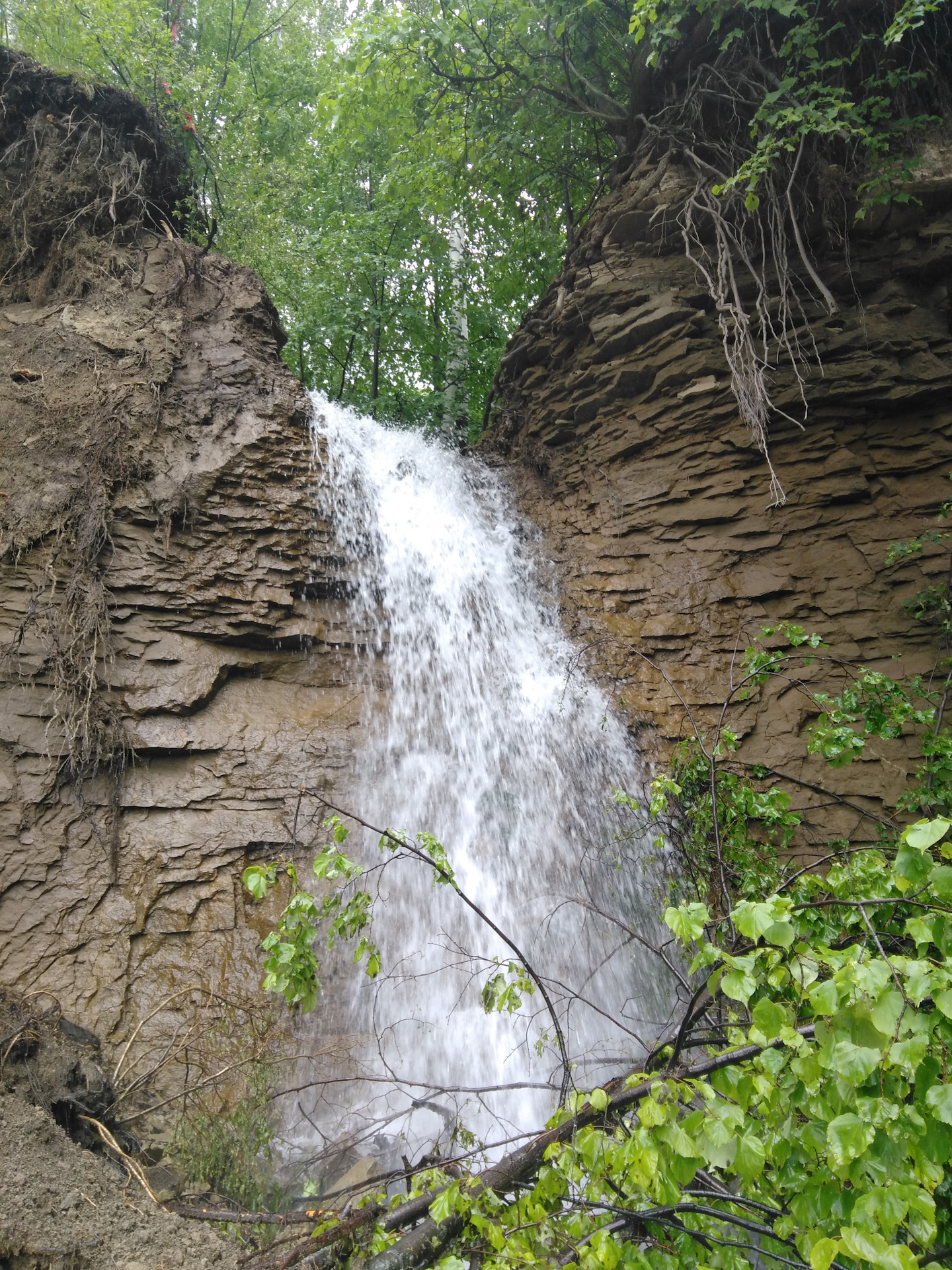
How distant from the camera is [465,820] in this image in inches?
217

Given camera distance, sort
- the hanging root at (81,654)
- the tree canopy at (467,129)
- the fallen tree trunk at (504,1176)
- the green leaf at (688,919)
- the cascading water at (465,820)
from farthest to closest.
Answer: the tree canopy at (467,129) < the hanging root at (81,654) < the cascading water at (465,820) < the fallen tree trunk at (504,1176) < the green leaf at (688,919)

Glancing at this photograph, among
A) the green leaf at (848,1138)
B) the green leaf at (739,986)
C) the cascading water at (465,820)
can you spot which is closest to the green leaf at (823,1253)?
the green leaf at (848,1138)

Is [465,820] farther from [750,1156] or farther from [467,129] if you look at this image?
[467,129]

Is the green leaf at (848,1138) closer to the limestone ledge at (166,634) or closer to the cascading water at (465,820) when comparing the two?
the cascading water at (465,820)

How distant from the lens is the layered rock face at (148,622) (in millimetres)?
4582

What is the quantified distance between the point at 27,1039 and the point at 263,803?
202 centimetres

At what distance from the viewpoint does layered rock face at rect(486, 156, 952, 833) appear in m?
5.54

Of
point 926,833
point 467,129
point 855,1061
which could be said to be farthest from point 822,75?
point 855,1061

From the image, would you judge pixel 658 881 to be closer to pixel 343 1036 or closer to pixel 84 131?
pixel 343 1036

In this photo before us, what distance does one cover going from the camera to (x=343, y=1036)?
4438 millimetres

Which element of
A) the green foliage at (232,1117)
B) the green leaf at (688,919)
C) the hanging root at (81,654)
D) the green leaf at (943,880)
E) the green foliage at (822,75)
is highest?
the green foliage at (822,75)

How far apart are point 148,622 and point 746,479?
16.4ft

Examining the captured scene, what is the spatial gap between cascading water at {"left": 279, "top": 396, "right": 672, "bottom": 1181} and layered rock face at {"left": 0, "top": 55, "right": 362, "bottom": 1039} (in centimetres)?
50

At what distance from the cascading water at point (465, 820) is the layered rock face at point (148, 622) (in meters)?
0.50
